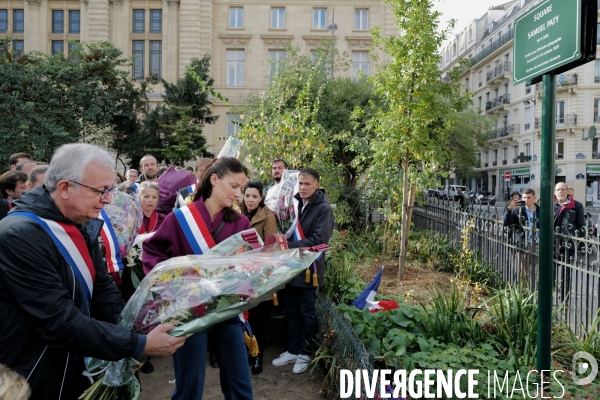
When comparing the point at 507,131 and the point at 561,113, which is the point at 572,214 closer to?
the point at 561,113

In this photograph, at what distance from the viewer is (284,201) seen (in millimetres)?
5629

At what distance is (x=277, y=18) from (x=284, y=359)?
1429 inches

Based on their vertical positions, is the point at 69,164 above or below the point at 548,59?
below

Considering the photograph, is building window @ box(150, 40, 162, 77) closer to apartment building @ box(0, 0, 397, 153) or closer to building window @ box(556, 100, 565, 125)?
apartment building @ box(0, 0, 397, 153)

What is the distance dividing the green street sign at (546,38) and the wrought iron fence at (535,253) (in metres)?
2.55

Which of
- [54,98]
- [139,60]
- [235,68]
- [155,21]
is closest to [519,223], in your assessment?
[54,98]

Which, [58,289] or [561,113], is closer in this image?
[58,289]

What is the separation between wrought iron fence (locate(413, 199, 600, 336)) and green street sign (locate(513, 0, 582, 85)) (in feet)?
8.37

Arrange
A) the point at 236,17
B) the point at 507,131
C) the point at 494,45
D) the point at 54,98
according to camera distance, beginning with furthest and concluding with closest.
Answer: the point at 494,45
the point at 507,131
the point at 236,17
the point at 54,98

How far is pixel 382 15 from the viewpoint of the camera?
121 ft

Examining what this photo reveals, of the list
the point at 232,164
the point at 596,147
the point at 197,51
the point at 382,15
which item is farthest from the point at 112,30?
the point at 596,147

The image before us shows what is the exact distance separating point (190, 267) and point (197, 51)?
3603 cm

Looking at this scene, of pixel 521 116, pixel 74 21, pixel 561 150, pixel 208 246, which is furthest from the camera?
pixel 521 116

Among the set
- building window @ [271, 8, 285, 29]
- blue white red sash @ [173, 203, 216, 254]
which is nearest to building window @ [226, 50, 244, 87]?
building window @ [271, 8, 285, 29]
